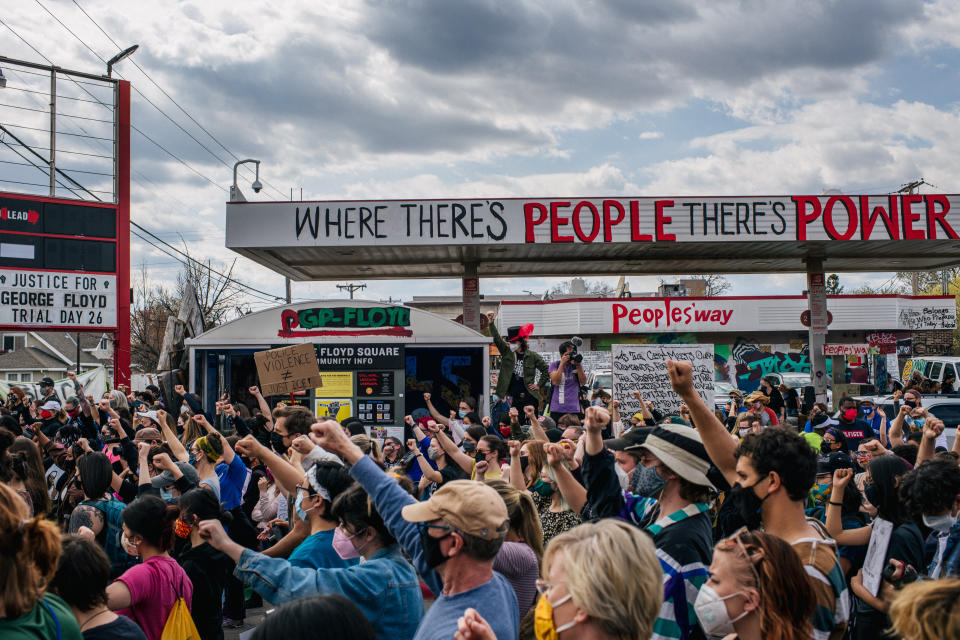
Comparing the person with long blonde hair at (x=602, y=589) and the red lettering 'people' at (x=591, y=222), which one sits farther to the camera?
the red lettering 'people' at (x=591, y=222)

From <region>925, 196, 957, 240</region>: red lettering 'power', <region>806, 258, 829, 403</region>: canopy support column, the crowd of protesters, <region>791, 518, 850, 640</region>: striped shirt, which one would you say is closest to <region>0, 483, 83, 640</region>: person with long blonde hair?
the crowd of protesters

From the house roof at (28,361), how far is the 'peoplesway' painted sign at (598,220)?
157 feet

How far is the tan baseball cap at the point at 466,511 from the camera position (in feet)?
8.33

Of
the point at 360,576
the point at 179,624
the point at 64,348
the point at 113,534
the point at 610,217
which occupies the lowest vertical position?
the point at 179,624

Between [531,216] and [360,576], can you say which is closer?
[360,576]

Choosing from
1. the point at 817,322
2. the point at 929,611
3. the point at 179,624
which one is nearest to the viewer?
the point at 929,611

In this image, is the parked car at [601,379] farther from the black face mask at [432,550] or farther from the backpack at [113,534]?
the black face mask at [432,550]

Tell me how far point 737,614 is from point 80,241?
1754cm

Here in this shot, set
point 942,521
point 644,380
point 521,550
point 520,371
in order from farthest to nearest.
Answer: point 520,371
point 644,380
point 942,521
point 521,550

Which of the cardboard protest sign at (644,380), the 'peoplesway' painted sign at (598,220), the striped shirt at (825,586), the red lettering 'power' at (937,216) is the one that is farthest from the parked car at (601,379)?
the striped shirt at (825,586)

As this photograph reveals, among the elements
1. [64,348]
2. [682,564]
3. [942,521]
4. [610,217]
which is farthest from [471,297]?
[64,348]

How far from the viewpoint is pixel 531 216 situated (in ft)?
54.7

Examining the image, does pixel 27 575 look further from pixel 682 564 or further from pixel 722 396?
pixel 722 396

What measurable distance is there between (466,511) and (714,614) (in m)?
0.98
